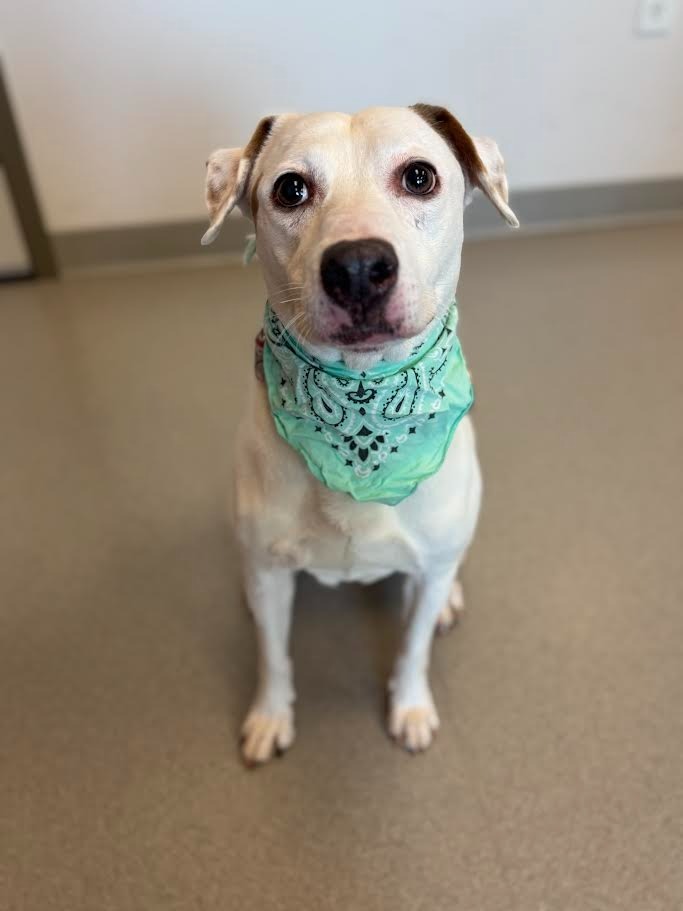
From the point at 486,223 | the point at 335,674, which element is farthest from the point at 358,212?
the point at 486,223

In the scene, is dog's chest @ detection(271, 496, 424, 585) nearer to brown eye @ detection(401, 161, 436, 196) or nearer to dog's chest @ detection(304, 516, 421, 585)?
dog's chest @ detection(304, 516, 421, 585)

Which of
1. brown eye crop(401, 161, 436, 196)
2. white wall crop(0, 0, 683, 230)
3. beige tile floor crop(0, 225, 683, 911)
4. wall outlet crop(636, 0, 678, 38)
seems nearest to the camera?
brown eye crop(401, 161, 436, 196)

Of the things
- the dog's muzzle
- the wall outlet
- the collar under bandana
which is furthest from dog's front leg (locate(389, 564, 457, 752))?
the wall outlet

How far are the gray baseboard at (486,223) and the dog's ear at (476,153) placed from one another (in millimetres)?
1756

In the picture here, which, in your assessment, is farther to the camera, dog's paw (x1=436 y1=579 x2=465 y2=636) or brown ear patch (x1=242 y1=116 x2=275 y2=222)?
dog's paw (x1=436 y1=579 x2=465 y2=636)

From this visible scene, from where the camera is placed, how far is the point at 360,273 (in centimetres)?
71

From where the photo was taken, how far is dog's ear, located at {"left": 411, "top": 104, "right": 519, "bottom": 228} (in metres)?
0.88

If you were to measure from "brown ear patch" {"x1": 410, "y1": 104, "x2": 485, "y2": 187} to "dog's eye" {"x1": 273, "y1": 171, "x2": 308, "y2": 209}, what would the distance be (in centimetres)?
19

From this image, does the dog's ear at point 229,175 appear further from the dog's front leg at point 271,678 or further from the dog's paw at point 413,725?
the dog's paw at point 413,725

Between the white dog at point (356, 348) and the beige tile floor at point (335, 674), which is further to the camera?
the beige tile floor at point (335, 674)

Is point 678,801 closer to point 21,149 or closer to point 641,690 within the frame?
point 641,690

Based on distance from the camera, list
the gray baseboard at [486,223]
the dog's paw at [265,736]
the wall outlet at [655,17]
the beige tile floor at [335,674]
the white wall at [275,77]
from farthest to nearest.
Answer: the gray baseboard at [486,223] < the wall outlet at [655,17] < the white wall at [275,77] < the dog's paw at [265,736] < the beige tile floor at [335,674]

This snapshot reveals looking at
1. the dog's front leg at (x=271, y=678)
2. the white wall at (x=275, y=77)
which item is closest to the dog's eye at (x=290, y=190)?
the dog's front leg at (x=271, y=678)

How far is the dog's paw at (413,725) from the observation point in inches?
47.0
